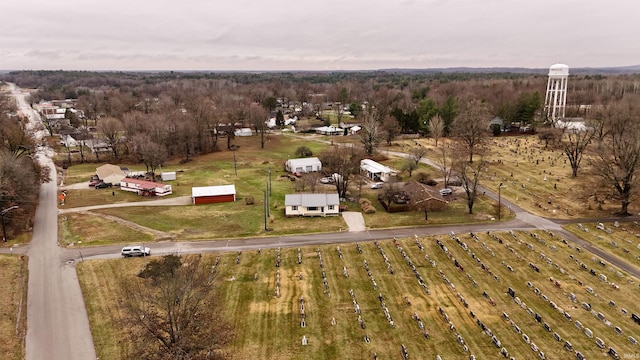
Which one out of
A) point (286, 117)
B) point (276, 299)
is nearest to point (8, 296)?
point (276, 299)

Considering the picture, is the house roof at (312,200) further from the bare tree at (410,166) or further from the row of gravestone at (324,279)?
the bare tree at (410,166)

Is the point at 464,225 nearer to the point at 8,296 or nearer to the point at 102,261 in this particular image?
the point at 102,261

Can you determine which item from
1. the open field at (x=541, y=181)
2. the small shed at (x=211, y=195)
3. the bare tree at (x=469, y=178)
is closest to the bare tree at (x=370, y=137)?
the open field at (x=541, y=181)

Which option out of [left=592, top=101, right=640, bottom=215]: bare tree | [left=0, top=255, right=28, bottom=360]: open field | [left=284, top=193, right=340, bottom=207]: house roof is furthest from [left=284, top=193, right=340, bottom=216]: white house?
[left=592, top=101, right=640, bottom=215]: bare tree

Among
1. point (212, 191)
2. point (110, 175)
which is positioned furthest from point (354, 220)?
point (110, 175)

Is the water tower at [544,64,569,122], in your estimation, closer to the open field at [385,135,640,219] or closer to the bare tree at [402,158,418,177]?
the open field at [385,135,640,219]

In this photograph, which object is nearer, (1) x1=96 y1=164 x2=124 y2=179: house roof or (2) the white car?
(2) the white car

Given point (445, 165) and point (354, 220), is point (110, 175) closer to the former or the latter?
point (354, 220)
